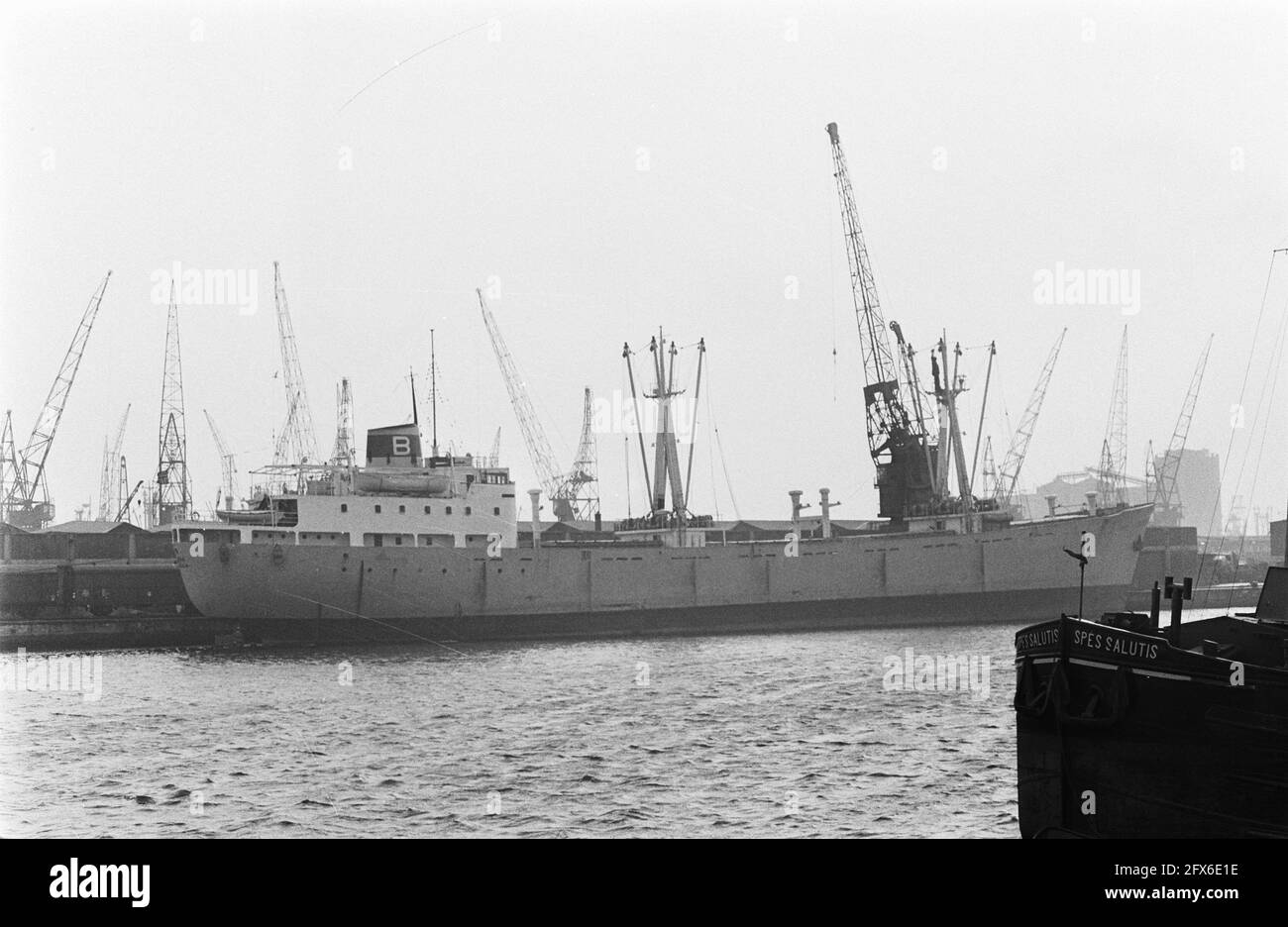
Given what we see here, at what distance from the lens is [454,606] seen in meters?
50.8

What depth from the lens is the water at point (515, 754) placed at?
17203 millimetres

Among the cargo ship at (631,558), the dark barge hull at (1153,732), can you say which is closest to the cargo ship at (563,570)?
the cargo ship at (631,558)

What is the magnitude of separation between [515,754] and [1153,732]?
12.3 m

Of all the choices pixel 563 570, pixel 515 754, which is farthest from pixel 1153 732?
pixel 563 570

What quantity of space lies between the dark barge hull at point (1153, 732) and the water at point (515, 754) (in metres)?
2.77

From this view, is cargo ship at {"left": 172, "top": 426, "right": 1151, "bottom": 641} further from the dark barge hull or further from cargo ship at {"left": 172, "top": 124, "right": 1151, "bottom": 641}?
the dark barge hull

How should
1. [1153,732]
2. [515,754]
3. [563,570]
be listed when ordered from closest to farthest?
[1153,732] → [515,754] → [563,570]

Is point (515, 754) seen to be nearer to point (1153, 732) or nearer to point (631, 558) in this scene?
point (1153, 732)

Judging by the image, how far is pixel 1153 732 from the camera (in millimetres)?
12656

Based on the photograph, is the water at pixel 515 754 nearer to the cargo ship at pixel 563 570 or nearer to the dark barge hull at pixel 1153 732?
the dark barge hull at pixel 1153 732
